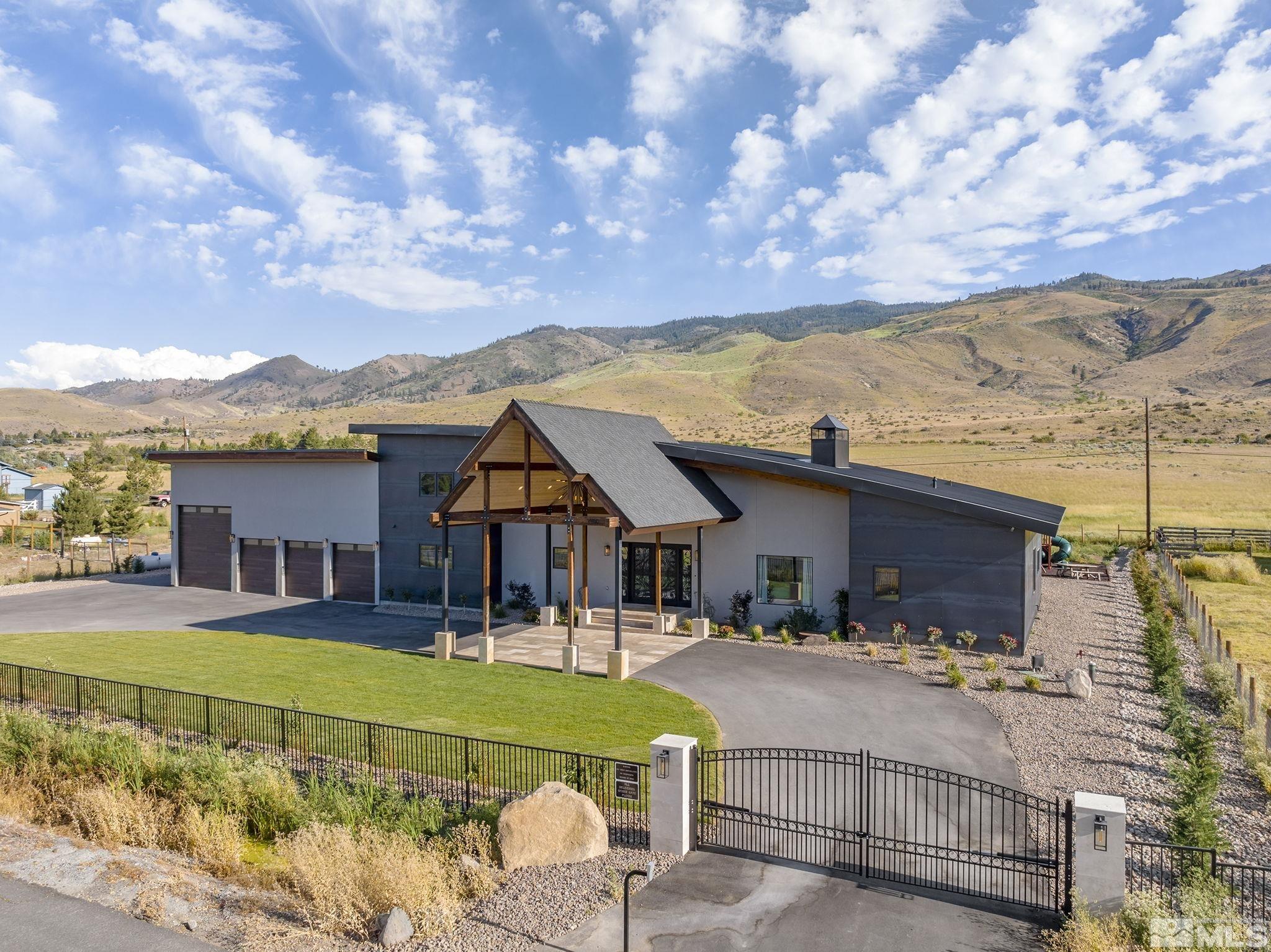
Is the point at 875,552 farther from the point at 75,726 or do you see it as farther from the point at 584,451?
the point at 75,726

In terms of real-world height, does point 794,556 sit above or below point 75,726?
above

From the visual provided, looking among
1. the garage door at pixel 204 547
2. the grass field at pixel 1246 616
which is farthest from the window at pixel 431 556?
the grass field at pixel 1246 616

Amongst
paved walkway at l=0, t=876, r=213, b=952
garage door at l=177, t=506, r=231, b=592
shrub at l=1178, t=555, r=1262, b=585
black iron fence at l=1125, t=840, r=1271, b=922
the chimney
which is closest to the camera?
black iron fence at l=1125, t=840, r=1271, b=922

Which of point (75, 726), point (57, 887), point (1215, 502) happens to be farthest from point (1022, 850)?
point (1215, 502)

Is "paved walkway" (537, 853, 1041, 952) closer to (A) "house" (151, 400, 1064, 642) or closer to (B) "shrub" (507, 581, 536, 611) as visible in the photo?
A: (A) "house" (151, 400, 1064, 642)

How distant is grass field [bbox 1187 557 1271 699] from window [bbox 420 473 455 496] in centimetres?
2364

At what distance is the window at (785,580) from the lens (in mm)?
24703

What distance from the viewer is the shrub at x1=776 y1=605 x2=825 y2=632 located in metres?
24.0

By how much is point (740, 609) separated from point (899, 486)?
20.1 ft

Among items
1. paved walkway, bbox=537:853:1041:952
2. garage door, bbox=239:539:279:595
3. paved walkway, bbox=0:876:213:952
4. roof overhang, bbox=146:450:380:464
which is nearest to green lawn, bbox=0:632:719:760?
paved walkway, bbox=537:853:1041:952

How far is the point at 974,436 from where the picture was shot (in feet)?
303

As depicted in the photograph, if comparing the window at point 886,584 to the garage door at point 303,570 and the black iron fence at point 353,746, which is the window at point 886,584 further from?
the garage door at point 303,570

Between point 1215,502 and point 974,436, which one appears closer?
point 1215,502

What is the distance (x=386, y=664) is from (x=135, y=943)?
12335 millimetres
